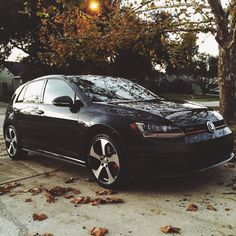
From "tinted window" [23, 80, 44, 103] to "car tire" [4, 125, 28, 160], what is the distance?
0.71 m

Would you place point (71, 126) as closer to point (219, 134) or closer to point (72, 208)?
point (72, 208)

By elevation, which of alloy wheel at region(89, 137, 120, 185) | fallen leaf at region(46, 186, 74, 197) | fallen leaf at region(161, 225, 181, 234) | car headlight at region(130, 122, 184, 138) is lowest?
fallen leaf at region(46, 186, 74, 197)

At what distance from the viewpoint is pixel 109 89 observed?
5887mm

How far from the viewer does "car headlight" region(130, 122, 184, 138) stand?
4574 millimetres

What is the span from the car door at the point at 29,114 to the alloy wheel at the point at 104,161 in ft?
4.66

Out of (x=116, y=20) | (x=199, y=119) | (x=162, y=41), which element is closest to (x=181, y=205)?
(x=199, y=119)

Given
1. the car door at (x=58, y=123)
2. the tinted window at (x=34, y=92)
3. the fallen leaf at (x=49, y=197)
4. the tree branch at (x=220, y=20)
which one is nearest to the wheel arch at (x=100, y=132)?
the car door at (x=58, y=123)

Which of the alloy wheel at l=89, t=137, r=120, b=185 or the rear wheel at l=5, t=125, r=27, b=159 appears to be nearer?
the alloy wheel at l=89, t=137, r=120, b=185

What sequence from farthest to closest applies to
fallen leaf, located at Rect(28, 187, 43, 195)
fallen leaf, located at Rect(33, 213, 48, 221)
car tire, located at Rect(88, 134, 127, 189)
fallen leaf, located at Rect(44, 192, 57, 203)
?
fallen leaf, located at Rect(28, 187, 43, 195) < car tire, located at Rect(88, 134, 127, 189) < fallen leaf, located at Rect(44, 192, 57, 203) < fallen leaf, located at Rect(33, 213, 48, 221)

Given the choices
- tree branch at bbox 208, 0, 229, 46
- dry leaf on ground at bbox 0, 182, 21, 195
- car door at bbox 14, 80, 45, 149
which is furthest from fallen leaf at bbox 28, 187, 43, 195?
tree branch at bbox 208, 0, 229, 46

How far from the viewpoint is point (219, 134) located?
502 cm

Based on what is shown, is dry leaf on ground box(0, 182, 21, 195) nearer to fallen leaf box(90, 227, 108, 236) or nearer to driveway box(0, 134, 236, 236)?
driveway box(0, 134, 236, 236)

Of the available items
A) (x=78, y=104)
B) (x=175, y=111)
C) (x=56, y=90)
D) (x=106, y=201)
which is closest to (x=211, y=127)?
(x=175, y=111)

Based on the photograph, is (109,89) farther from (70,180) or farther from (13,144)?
(13,144)
